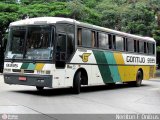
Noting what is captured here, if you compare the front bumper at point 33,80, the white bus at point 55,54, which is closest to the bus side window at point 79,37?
the white bus at point 55,54

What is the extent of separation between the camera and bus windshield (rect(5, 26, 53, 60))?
629 inches

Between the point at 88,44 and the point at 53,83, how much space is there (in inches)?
135

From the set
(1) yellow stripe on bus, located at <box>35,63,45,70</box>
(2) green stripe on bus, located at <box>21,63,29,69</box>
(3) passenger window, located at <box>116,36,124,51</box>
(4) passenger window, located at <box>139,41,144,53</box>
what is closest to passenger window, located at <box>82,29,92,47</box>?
(1) yellow stripe on bus, located at <box>35,63,45,70</box>

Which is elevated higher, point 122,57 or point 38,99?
point 122,57

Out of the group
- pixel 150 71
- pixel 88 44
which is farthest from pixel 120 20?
pixel 88 44

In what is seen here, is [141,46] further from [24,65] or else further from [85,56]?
[24,65]

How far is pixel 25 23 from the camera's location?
16859 mm

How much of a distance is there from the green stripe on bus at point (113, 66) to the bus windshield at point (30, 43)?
4.80m

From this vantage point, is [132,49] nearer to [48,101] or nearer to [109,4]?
[48,101]

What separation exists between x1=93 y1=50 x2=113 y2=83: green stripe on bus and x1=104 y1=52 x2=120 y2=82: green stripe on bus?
0.25 m

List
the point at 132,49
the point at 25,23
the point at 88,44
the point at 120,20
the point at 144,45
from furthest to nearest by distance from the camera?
the point at 120,20 → the point at 144,45 → the point at 132,49 → the point at 88,44 → the point at 25,23

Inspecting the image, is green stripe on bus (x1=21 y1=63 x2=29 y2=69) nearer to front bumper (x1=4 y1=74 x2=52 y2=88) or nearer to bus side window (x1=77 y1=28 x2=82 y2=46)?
front bumper (x1=4 y1=74 x2=52 y2=88)

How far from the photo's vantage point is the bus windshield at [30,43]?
15977 mm

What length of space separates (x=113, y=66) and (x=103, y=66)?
1393 millimetres
